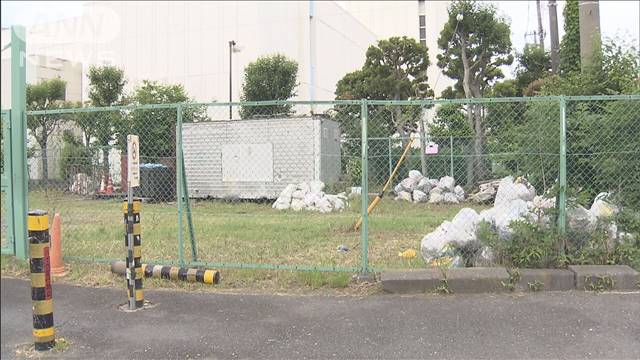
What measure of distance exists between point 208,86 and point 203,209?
29.8 meters

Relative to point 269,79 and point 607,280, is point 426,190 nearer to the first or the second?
point 607,280

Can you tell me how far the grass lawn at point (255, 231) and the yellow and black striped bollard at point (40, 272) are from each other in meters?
2.71

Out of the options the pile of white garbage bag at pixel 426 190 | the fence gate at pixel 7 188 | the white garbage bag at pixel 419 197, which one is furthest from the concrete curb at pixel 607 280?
Answer: the fence gate at pixel 7 188

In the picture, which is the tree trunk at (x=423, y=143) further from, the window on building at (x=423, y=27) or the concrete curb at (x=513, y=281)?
the window on building at (x=423, y=27)

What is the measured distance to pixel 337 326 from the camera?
5000mm

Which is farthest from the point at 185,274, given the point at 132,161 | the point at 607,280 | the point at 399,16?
the point at 399,16

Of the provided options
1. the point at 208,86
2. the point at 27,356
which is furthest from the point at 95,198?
the point at 208,86

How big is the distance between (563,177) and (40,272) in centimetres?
523

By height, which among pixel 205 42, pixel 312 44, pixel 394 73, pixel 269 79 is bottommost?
pixel 394 73

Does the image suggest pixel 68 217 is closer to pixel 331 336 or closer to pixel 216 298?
pixel 216 298

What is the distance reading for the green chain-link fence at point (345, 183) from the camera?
647 cm

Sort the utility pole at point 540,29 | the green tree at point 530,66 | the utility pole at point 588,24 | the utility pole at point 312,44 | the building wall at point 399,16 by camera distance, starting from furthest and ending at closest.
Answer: the building wall at point 399,16, the utility pole at point 312,44, the utility pole at point 540,29, the green tree at point 530,66, the utility pole at point 588,24

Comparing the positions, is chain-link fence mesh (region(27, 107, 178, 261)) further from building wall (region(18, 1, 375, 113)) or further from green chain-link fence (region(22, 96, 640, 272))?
building wall (region(18, 1, 375, 113))

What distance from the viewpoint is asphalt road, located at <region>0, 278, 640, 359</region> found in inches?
174
